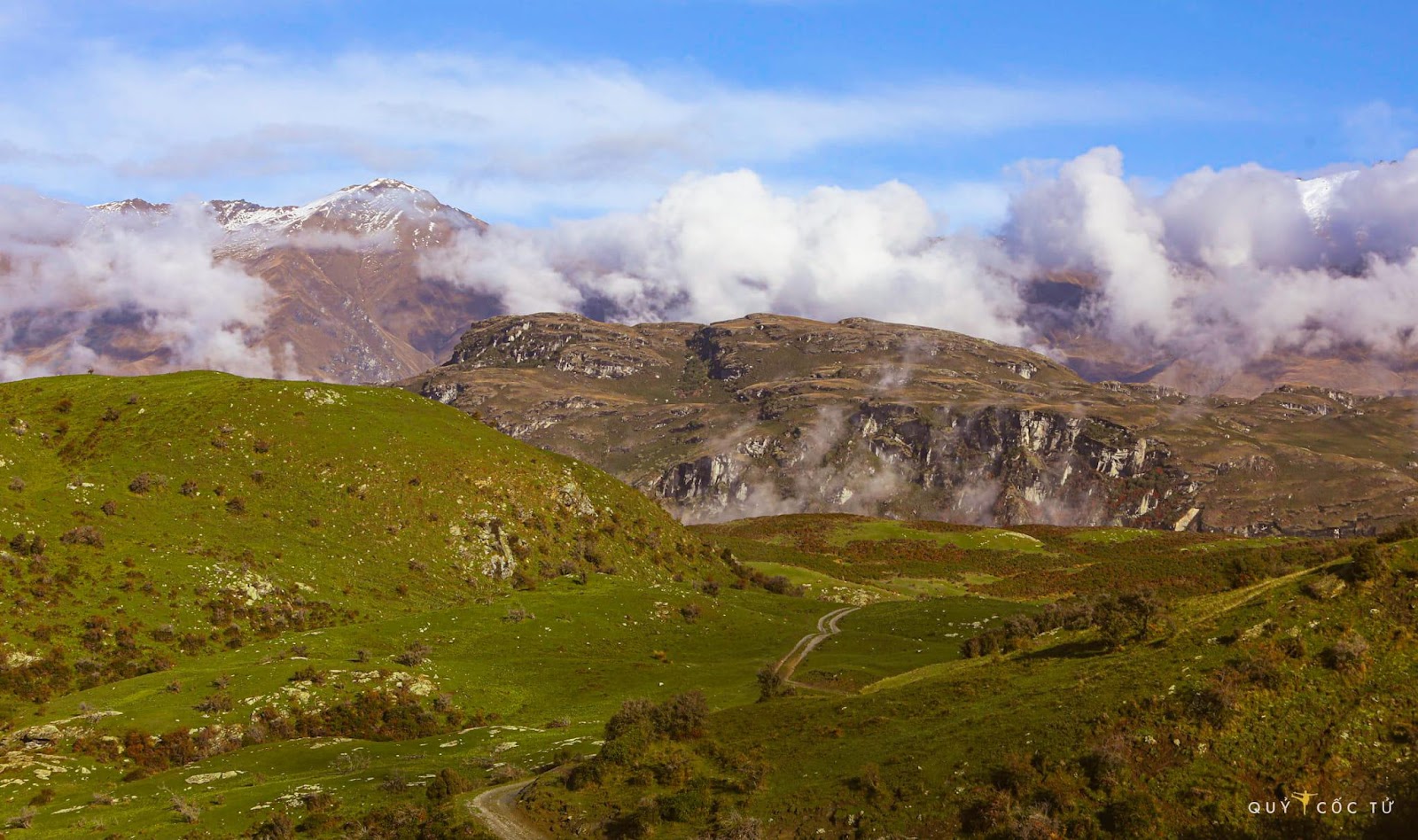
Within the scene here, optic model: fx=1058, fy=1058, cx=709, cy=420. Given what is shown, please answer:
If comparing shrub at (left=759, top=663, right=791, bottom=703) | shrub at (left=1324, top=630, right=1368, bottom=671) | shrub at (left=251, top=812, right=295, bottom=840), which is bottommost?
shrub at (left=251, top=812, right=295, bottom=840)

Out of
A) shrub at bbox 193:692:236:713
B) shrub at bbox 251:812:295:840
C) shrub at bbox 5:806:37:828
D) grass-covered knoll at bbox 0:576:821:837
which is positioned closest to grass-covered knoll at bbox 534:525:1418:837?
shrub at bbox 251:812:295:840

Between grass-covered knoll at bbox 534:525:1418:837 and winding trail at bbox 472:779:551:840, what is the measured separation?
4.43ft

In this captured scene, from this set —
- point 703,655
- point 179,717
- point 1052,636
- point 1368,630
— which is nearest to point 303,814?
point 179,717

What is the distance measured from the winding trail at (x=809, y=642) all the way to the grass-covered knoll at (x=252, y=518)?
23.1 m

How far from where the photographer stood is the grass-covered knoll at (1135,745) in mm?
33750

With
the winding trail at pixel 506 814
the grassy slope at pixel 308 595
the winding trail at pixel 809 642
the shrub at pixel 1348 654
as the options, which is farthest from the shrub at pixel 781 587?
the shrub at pixel 1348 654

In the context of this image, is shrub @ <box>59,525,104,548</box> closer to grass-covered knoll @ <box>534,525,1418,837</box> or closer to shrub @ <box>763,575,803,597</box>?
grass-covered knoll @ <box>534,525,1418,837</box>

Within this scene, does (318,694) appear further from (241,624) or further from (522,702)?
(241,624)

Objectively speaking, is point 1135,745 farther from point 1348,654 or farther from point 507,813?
point 507,813

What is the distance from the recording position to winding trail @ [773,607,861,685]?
276ft

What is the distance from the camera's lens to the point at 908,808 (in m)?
37.8

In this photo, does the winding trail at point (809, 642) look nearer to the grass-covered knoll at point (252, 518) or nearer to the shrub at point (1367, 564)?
the grass-covered knoll at point (252, 518)

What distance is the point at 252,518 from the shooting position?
104m

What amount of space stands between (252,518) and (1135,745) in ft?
295
